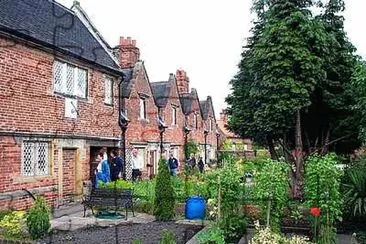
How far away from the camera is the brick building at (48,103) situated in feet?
42.4

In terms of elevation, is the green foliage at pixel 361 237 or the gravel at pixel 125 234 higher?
the green foliage at pixel 361 237

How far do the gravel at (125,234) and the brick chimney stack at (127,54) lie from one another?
14.2m

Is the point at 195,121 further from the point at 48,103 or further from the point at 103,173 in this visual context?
the point at 48,103

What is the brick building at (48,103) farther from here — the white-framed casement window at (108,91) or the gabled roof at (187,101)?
the gabled roof at (187,101)

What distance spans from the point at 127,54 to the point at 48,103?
10.8m

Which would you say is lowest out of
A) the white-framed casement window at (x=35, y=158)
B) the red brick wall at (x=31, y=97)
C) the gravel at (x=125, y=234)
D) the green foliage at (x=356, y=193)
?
the gravel at (x=125, y=234)

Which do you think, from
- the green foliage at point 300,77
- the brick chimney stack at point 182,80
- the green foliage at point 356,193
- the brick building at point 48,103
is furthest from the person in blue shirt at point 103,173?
the brick chimney stack at point 182,80

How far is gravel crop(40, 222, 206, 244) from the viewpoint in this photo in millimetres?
10164

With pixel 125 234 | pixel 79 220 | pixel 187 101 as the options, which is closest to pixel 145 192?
pixel 79 220

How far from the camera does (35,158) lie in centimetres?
1409

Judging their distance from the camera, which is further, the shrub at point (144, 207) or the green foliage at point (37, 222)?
the shrub at point (144, 207)

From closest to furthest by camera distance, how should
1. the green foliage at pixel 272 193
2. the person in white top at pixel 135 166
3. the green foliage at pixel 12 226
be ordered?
the green foliage at pixel 272 193, the green foliage at pixel 12 226, the person in white top at pixel 135 166

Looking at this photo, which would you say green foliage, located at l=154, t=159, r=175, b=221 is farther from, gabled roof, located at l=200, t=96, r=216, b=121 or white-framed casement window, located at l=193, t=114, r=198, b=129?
gabled roof, located at l=200, t=96, r=216, b=121

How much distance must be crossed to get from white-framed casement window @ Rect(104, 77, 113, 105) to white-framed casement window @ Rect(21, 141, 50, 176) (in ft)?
17.0
